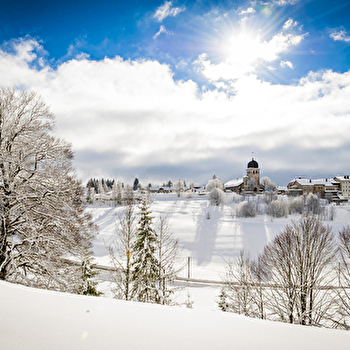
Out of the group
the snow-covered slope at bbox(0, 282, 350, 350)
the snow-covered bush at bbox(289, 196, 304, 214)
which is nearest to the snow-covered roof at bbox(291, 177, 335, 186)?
the snow-covered bush at bbox(289, 196, 304, 214)

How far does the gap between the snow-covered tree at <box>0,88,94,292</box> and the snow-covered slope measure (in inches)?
169

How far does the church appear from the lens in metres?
111

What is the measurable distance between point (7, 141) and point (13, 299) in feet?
19.5

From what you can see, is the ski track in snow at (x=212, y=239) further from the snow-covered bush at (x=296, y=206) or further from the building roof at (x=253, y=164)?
the building roof at (x=253, y=164)

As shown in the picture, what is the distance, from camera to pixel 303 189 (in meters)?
100

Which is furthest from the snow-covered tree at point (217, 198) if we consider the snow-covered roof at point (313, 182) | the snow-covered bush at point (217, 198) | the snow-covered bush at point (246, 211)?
the snow-covered roof at point (313, 182)

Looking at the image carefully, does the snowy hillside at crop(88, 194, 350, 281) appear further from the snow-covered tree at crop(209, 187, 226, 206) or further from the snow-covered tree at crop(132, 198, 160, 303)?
the snow-covered tree at crop(209, 187, 226, 206)

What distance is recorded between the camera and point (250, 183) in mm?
112625

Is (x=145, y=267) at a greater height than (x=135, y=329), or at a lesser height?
lesser

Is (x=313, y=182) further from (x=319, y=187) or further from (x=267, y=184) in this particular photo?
(x=267, y=184)

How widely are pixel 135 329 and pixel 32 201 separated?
264 inches

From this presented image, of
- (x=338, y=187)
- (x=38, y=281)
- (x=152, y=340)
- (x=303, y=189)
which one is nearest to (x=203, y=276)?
(x=38, y=281)

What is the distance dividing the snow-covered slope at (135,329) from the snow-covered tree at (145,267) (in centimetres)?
814

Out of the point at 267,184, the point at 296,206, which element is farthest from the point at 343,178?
the point at 296,206
